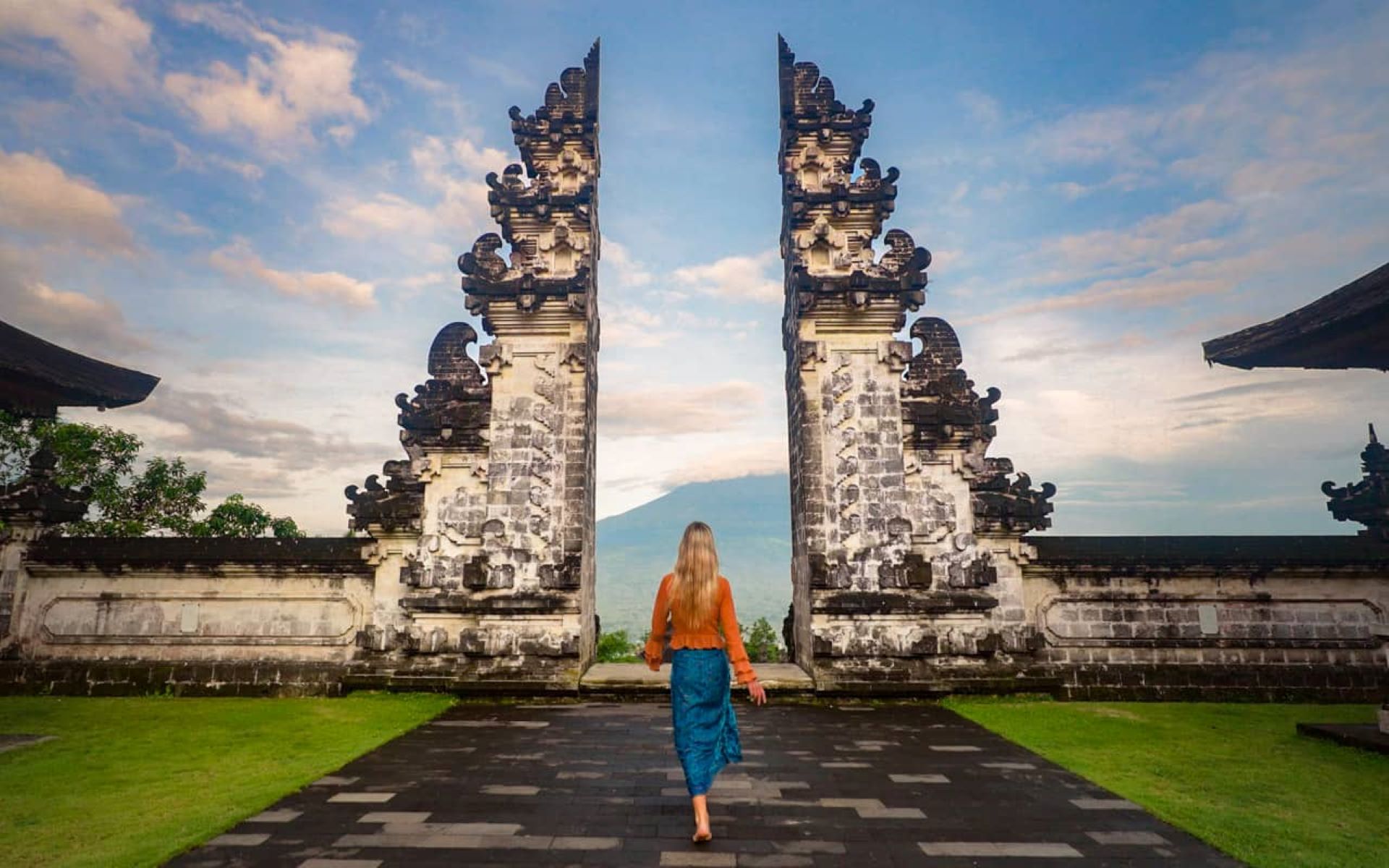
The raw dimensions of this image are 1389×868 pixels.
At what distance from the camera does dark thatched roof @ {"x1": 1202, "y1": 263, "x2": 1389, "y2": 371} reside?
661cm

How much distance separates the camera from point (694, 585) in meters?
5.21

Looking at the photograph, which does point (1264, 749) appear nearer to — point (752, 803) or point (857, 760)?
point (857, 760)

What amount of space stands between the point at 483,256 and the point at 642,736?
26.9ft

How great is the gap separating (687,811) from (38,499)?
1197 cm

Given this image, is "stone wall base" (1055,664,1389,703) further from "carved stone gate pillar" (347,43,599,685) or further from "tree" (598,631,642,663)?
"tree" (598,631,642,663)

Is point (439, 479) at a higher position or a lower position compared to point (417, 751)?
higher

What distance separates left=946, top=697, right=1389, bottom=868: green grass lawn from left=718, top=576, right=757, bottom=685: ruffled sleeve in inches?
130

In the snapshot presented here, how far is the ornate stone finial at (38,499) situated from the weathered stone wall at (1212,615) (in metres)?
15.5

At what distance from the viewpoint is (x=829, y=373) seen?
1166 centimetres

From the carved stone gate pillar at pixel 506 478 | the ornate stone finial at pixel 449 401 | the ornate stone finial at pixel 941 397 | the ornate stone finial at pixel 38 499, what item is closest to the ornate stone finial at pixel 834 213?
the ornate stone finial at pixel 941 397

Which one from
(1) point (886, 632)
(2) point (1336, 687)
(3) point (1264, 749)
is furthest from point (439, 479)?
(2) point (1336, 687)

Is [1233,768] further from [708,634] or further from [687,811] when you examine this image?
[708,634]

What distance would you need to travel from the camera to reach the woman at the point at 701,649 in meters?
5.12

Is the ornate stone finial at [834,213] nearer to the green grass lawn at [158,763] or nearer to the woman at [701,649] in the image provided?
Answer: the woman at [701,649]
